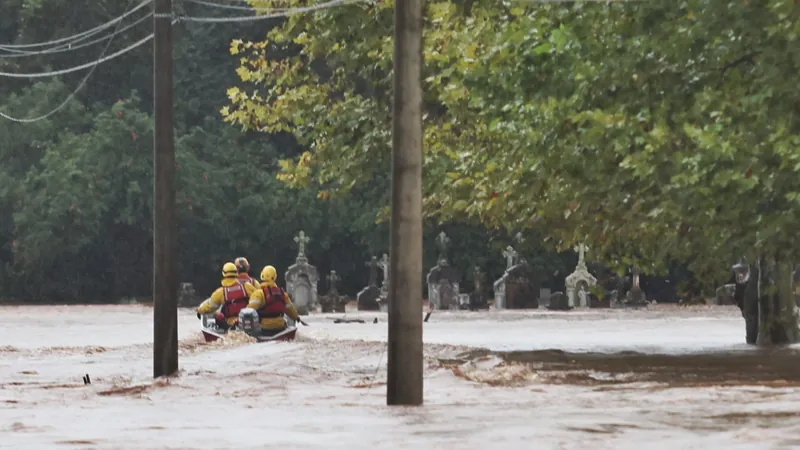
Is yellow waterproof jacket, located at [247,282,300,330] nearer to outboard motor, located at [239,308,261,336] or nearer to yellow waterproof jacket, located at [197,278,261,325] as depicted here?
outboard motor, located at [239,308,261,336]

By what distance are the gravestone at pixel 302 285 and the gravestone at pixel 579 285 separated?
9.85m

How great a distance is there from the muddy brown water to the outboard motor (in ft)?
14.0

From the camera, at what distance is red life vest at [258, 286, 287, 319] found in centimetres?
3188

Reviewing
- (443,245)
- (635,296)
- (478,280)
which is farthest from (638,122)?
(635,296)

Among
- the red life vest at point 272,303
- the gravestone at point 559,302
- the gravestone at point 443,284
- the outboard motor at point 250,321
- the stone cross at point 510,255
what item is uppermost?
the stone cross at point 510,255

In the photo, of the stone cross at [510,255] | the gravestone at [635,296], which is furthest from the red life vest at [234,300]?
the gravestone at [635,296]

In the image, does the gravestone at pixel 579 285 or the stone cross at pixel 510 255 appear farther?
the gravestone at pixel 579 285

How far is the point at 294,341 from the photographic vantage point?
32.9 meters

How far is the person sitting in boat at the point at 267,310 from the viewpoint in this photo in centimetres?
3186

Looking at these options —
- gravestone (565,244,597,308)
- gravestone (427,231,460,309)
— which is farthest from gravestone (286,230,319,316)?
gravestone (565,244,597,308)

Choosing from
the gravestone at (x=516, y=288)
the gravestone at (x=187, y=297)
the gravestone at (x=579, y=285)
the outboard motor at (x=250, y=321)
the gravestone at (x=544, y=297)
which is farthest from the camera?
the gravestone at (x=544, y=297)

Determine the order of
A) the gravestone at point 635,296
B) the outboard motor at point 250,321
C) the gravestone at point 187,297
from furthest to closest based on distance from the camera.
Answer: the gravestone at point 635,296 < the gravestone at point 187,297 < the outboard motor at point 250,321

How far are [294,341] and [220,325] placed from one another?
137cm

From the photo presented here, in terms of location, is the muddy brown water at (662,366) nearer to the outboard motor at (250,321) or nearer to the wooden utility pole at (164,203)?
the outboard motor at (250,321)
